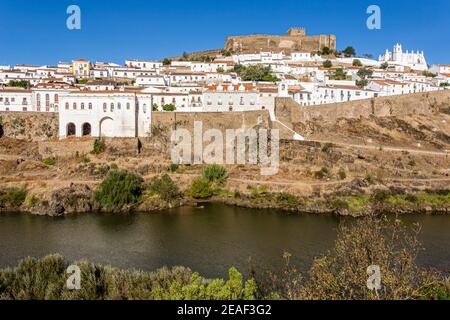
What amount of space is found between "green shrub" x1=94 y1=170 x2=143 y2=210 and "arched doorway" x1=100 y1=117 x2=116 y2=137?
5335mm

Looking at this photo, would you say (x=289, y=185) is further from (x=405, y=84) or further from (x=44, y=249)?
(x=405, y=84)

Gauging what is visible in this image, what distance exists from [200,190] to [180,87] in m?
17.2

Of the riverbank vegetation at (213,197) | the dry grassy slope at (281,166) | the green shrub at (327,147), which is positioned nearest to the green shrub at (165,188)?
the riverbank vegetation at (213,197)

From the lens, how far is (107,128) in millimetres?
35188

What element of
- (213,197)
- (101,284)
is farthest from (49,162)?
(101,284)

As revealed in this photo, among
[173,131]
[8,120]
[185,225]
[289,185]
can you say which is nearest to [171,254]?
[185,225]

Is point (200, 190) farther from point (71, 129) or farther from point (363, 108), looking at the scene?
point (363, 108)

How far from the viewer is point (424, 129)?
4109cm

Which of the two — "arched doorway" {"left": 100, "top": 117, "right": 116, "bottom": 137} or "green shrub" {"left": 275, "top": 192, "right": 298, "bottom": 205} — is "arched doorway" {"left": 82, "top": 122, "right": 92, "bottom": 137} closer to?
"arched doorway" {"left": 100, "top": 117, "right": 116, "bottom": 137}

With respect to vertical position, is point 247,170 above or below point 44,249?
above

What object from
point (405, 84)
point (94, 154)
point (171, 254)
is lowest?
point (171, 254)

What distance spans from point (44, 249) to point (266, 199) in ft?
52.3

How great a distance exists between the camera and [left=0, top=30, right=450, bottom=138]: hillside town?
3494 cm

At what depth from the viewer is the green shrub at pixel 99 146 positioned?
34.0 metres
